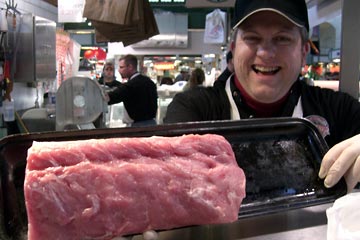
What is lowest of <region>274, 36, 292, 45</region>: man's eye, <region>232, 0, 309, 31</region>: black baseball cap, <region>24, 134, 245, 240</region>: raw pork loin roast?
<region>24, 134, 245, 240</region>: raw pork loin roast

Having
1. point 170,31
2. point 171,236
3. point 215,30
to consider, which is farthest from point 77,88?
point 170,31

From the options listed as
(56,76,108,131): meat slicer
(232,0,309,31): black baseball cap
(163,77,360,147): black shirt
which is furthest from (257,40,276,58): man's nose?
(56,76,108,131): meat slicer

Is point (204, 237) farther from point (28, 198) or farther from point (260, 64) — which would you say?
point (260, 64)

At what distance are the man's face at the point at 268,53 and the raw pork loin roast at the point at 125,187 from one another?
63cm

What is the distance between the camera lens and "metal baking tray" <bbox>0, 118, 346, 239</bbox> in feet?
3.05

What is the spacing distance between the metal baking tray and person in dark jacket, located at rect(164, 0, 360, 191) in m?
0.19

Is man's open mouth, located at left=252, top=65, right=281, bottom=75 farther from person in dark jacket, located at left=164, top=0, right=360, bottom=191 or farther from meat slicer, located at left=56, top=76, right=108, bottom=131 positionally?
meat slicer, located at left=56, top=76, right=108, bottom=131

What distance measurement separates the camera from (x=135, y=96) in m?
4.84

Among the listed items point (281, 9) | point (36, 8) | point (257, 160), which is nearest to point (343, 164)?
point (257, 160)

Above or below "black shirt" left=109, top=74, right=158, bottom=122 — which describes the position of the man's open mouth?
above

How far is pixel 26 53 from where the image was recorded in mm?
4910

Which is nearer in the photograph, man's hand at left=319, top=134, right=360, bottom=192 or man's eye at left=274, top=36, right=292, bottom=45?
man's hand at left=319, top=134, right=360, bottom=192

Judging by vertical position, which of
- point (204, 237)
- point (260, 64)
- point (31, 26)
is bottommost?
point (204, 237)

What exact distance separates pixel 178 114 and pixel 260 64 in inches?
17.0
